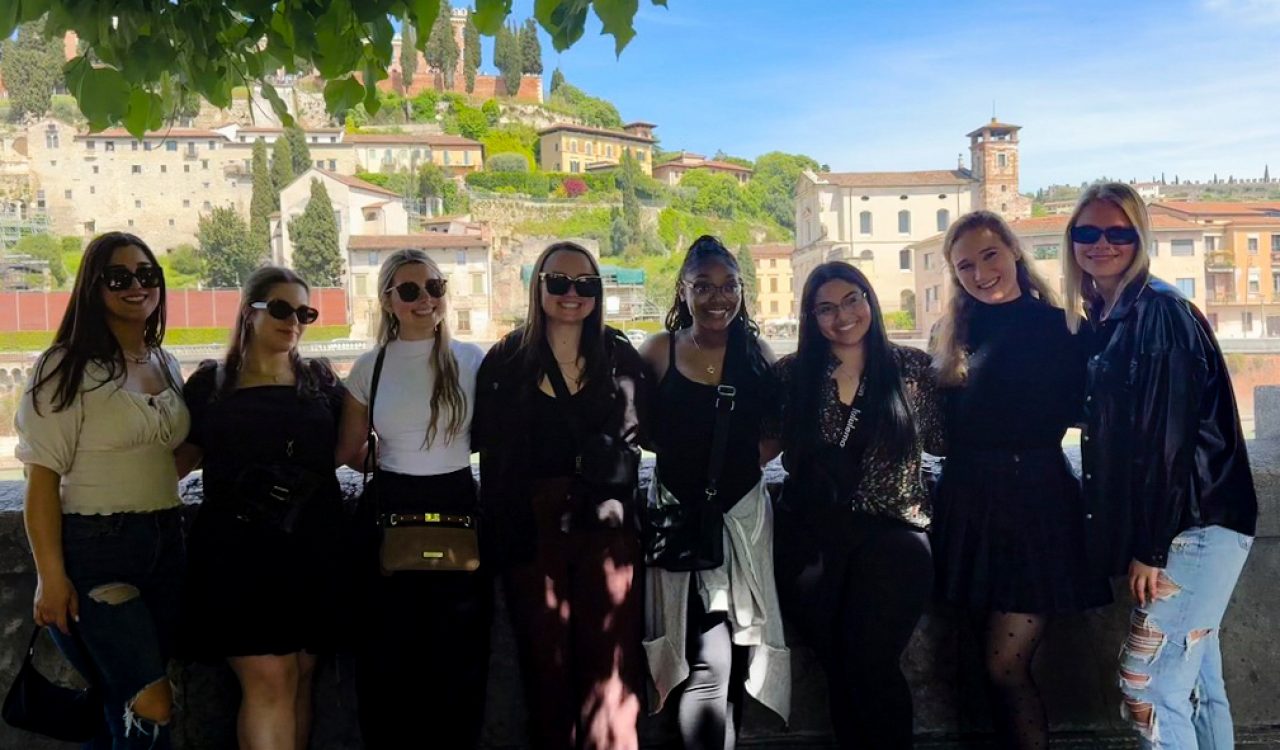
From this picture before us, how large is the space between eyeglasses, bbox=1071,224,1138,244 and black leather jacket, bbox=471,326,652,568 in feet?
3.89

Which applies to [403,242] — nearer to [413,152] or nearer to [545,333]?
[413,152]

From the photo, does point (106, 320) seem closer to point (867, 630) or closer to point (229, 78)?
point (229, 78)

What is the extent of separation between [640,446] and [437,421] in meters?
0.52

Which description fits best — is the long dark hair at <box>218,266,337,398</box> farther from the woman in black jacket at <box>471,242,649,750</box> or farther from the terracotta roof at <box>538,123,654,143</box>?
the terracotta roof at <box>538,123,654,143</box>

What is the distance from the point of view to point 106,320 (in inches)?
89.7

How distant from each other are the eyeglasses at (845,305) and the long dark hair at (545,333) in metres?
0.58

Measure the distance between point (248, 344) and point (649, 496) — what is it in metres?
1.11

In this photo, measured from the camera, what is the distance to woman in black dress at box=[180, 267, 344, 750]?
2264mm

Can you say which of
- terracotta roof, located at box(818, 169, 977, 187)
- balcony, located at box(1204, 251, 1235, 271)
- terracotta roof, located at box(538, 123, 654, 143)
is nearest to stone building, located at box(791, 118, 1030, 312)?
terracotta roof, located at box(818, 169, 977, 187)

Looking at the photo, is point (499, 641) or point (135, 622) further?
point (499, 641)

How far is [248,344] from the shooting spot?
2.42m

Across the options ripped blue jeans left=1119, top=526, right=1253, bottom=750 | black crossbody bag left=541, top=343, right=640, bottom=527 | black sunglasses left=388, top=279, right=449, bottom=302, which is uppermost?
black sunglasses left=388, top=279, right=449, bottom=302

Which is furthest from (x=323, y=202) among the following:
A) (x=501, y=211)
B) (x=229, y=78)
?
(x=229, y=78)

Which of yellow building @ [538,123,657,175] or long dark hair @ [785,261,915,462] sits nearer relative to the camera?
long dark hair @ [785,261,915,462]
